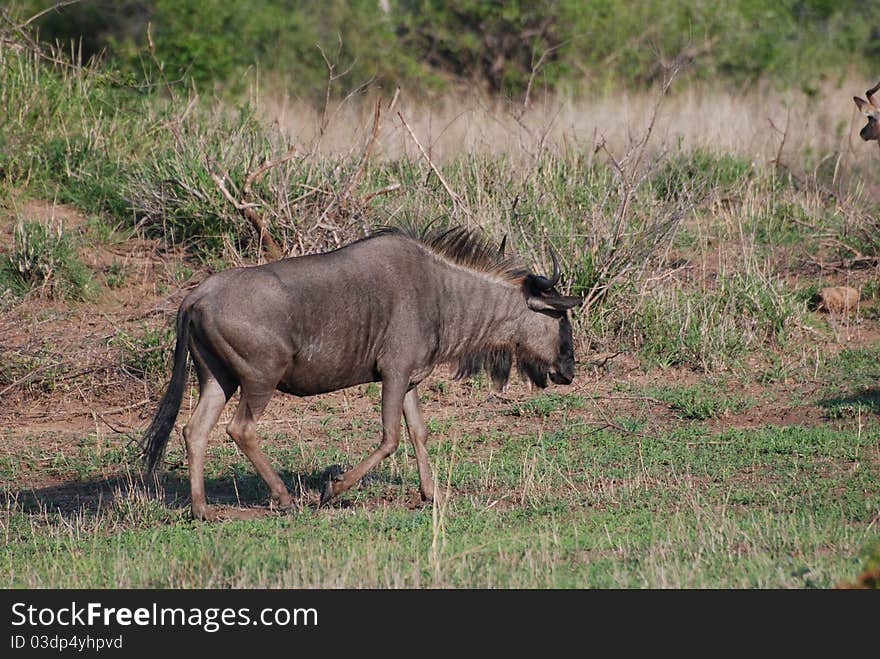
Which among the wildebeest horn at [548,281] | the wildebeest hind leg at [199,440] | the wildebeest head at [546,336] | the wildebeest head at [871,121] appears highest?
the wildebeest head at [871,121]

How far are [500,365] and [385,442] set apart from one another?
113cm

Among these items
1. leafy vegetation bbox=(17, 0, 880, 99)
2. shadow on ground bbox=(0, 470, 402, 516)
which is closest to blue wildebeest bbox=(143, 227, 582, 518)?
shadow on ground bbox=(0, 470, 402, 516)

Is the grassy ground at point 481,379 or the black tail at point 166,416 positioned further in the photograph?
the black tail at point 166,416

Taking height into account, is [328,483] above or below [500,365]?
below

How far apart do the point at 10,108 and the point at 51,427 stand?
5.02 meters

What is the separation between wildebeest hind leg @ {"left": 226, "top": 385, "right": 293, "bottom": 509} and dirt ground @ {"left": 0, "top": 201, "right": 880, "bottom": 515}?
1.62 metres

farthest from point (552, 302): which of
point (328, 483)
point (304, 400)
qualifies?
point (304, 400)

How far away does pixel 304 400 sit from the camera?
32.8 feet

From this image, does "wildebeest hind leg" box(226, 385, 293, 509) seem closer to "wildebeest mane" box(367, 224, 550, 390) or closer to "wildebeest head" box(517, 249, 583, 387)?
"wildebeest mane" box(367, 224, 550, 390)

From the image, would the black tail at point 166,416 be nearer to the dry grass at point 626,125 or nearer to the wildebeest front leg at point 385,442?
the wildebeest front leg at point 385,442

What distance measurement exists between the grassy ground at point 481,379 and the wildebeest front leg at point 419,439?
0.11 metres

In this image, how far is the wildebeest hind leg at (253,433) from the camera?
6.79 meters

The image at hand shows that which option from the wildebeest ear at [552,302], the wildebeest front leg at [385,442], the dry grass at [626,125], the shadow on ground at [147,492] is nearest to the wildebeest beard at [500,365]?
the wildebeest ear at [552,302]

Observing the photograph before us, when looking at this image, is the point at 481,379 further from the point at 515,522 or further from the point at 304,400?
the point at 515,522
